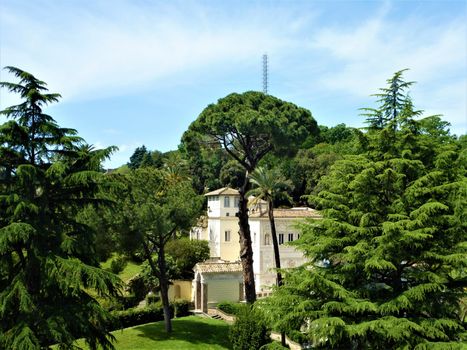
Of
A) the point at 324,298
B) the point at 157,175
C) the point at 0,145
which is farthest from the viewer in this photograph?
the point at 157,175

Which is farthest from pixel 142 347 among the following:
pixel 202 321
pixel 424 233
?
pixel 424 233

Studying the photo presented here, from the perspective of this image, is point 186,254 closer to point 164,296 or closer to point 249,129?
point 164,296

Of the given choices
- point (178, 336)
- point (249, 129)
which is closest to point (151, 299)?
point (178, 336)

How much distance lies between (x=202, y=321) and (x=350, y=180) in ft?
61.3

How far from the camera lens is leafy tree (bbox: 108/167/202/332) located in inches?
1006

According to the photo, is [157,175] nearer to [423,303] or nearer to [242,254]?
[242,254]

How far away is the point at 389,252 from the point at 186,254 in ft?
97.2

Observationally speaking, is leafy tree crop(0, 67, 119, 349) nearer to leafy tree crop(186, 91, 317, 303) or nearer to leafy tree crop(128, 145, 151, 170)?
leafy tree crop(186, 91, 317, 303)

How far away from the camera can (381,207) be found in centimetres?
1564

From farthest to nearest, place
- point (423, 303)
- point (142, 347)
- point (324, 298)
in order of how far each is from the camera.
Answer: point (142, 347)
point (324, 298)
point (423, 303)

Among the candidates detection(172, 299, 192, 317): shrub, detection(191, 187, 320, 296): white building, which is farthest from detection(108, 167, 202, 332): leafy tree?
detection(191, 187, 320, 296): white building

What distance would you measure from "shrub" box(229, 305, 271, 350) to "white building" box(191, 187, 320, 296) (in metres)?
12.4

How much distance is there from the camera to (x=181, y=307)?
34219 millimetres

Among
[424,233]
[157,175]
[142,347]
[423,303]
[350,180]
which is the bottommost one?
[142,347]
